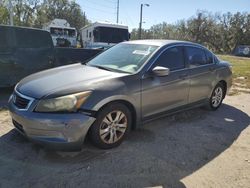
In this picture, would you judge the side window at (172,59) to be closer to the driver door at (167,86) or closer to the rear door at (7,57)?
the driver door at (167,86)

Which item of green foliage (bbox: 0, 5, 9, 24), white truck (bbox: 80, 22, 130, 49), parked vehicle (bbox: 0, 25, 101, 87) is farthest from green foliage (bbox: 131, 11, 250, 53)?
parked vehicle (bbox: 0, 25, 101, 87)

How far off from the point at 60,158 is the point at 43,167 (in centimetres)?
29

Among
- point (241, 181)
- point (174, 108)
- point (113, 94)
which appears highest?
point (113, 94)

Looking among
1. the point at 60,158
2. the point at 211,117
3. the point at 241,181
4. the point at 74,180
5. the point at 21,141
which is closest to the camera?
the point at 74,180

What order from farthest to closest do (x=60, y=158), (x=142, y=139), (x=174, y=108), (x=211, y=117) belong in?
(x=211, y=117), (x=174, y=108), (x=142, y=139), (x=60, y=158)

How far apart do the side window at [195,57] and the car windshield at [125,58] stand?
0.91m

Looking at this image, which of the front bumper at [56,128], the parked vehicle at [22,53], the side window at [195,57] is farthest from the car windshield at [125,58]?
the parked vehicle at [22,53]

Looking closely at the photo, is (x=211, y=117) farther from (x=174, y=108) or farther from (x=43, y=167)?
(x=43, y=167)

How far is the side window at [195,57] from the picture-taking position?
5.27 meters

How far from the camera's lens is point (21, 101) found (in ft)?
12.3

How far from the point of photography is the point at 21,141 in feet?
13.6

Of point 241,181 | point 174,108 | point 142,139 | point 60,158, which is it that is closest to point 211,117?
point 174,108

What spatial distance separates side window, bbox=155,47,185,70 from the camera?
4.62 meters

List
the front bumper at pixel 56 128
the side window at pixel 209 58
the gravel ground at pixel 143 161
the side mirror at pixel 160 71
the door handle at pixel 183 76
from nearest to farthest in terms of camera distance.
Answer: the gravel ground at pixel 143 161, the front bumper at pixel 56 128, the side mirror at pixel 160 71, the door handle at pixel 183 76, the side window at pixel 209 58
